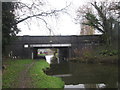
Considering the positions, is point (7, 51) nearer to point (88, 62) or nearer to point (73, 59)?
point (73, 59)

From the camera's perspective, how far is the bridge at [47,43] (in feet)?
69.1

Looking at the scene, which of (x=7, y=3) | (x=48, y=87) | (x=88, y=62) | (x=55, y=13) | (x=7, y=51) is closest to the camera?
(x=48, y=87)

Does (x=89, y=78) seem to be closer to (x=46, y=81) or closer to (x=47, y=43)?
(x=46, y=81)

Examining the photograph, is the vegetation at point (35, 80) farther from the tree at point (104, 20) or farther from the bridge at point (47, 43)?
the tree at point (104, 20)

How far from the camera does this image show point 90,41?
22188mm

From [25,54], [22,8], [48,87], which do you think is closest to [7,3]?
[22,8]

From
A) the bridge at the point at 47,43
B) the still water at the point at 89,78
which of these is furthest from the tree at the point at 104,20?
the still water at the point at 89,78

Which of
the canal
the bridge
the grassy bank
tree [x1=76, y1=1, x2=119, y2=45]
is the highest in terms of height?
tree [x1=76, y1=1, x2=119, y2=45]

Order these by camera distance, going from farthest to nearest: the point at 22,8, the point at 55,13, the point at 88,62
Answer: the point at 88,62 < the point at 55,13 < the point at 22,8

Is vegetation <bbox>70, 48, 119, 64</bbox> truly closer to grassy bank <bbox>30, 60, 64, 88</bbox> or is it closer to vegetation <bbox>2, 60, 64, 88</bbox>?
vegetation <bbox>2, 60, 64, 88</bbox>

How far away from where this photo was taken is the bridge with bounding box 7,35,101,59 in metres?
21.1

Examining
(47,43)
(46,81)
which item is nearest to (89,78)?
(46,81)

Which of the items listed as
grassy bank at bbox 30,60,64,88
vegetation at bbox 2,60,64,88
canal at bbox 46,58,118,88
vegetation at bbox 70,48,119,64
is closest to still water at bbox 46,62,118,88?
canal at bbox 46,58,118,88

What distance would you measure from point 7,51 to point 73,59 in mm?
9602
